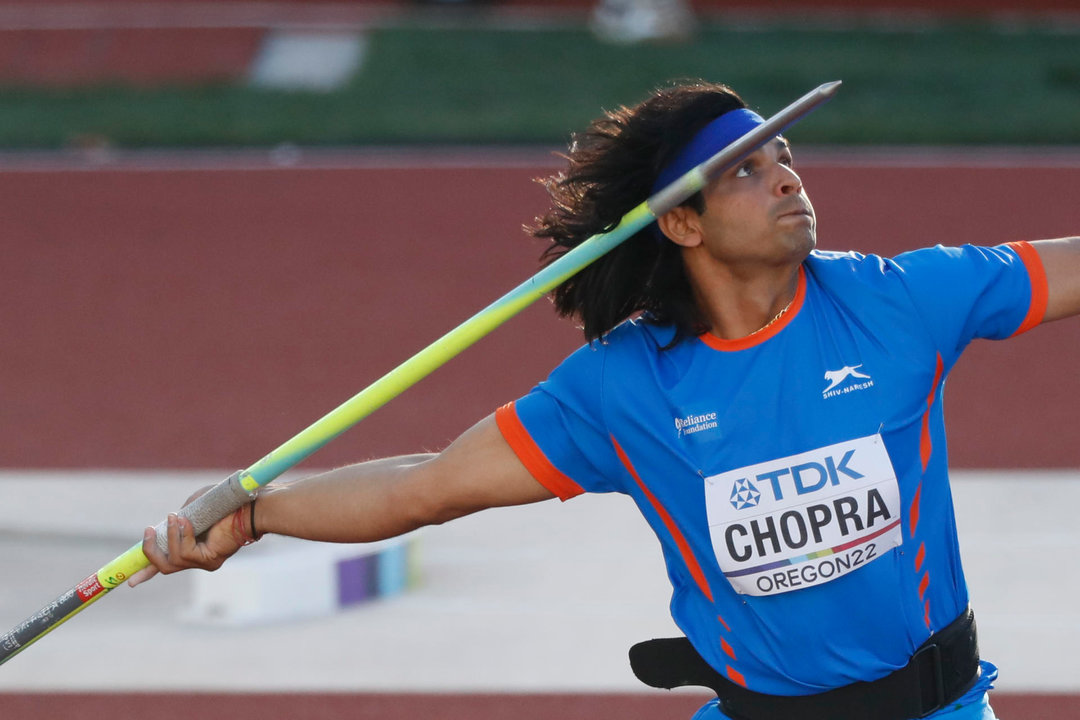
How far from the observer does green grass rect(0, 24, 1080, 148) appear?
15383mm

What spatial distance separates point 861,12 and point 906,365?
18.3 meters

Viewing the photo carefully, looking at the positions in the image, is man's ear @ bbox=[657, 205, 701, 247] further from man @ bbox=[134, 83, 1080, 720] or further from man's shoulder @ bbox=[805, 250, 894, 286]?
man's shoulder @ bbox=[805, 250, 894, 286]

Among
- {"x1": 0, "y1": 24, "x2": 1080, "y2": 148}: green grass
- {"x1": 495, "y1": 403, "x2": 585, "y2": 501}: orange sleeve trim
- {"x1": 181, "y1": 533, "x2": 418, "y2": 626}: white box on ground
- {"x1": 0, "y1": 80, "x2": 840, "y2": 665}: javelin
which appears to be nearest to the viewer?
{"x1": 0, "y1": 80, "x2": 840, "y2": 665}: javelin

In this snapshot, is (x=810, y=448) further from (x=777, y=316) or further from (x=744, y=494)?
(x=777, y=316)

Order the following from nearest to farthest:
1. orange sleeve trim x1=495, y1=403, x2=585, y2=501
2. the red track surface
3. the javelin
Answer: the javelin < orange sleeve trim x1=495, y1=403, x2=585, y2=501 < the red track surface

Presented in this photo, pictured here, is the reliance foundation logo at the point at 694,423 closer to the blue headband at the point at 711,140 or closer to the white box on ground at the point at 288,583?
the blue headband at the point at 711,140

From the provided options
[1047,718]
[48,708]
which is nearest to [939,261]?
[1047,718]

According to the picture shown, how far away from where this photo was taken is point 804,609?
2.83 m

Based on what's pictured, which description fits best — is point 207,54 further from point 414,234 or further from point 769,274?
point 769,274

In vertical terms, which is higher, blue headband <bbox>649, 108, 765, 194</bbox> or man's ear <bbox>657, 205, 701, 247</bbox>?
blue headband <bbox>649, 108, 765, 194</bbox>

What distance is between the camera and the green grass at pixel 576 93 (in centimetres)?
1538

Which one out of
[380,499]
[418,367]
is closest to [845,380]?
[418,367]

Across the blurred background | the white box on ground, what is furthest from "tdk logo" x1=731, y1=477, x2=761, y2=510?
the white box on ground

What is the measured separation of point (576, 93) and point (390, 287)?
6.31 meters
